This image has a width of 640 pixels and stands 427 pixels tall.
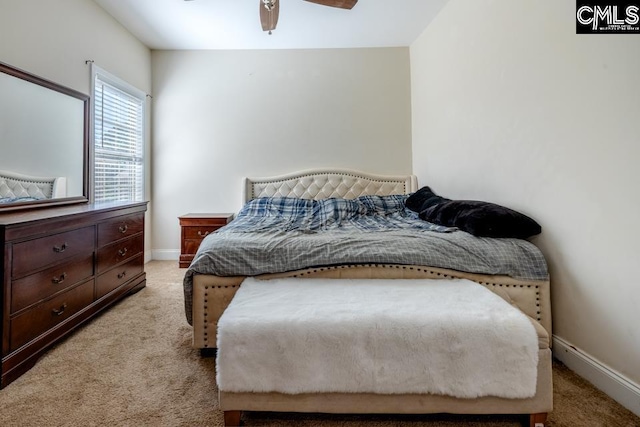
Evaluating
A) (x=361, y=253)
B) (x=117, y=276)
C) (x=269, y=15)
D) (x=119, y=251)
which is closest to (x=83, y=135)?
(x=119, y=251)

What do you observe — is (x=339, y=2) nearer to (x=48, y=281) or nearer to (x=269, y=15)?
(x=269, y=15)

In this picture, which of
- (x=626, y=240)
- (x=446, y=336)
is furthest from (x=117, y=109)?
(x=626, y=240)

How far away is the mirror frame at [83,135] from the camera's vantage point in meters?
2.06

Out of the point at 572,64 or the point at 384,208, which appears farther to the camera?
the point at 384,208

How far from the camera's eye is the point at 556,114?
5.83 ft

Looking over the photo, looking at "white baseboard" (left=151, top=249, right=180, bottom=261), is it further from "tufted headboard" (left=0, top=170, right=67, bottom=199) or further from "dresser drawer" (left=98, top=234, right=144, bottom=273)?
"tufted headboard" (left=0, top=170, right=67, bottom=199)

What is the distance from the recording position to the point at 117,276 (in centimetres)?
256

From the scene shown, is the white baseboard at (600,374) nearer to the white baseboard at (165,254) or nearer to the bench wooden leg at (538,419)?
the bench wooden leg at (538,419)

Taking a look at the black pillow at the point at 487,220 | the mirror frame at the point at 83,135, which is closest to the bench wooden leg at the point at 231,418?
the black pillow at the point at 487,220

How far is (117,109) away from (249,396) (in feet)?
11.4

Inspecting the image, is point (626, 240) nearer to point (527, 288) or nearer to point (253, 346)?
point (527, 288)

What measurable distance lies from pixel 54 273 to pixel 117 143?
2.04 metres

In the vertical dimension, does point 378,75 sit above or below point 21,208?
above

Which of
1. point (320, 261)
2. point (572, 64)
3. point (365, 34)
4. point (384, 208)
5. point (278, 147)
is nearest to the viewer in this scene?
point (572, 64)
